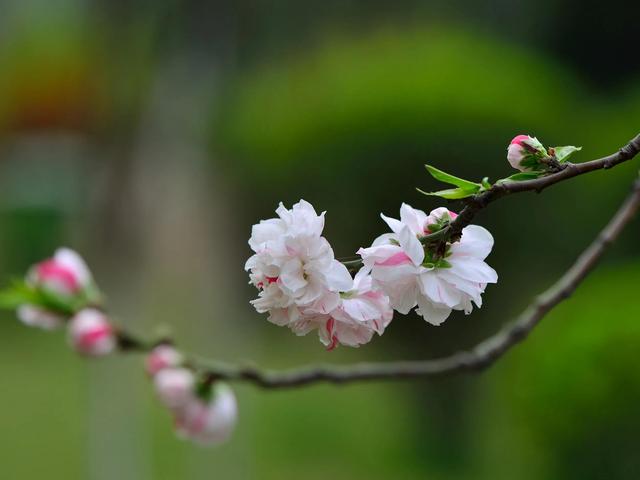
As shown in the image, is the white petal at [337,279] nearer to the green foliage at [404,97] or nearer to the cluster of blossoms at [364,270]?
the cluster of blossoms at [364,270]

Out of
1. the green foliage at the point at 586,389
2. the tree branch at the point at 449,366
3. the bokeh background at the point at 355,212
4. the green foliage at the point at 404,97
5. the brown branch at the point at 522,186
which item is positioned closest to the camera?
the brown branch at the point at 522,186

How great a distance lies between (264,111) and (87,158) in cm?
311

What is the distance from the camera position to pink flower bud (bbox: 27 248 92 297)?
0.97m

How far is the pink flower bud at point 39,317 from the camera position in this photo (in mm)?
951

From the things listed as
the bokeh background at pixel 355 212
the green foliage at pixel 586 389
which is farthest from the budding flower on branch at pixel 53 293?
the green foliage at pixel 586 389

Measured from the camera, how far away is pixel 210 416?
3.20ft

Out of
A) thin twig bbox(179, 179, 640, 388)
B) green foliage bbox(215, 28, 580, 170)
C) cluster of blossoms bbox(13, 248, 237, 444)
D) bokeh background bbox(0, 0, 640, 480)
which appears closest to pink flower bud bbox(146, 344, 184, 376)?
cluster of blossoms bbox(13, 248, 237, 444)

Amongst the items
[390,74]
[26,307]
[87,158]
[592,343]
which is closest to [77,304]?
[26,307]

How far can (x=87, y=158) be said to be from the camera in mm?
6645

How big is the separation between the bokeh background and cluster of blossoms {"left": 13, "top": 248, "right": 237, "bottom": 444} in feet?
4.44

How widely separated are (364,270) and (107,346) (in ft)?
1.92

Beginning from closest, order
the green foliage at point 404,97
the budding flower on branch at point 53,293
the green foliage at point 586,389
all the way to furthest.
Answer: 1. the budding flower on branch at point 53,293
2. the green foliage at point 586,389
3. the green foliage at point 404,97

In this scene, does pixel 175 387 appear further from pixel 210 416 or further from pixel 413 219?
pixel 413 219

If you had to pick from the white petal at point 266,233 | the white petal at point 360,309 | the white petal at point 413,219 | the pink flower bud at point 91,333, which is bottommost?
the pink flower bud at point 91,333
